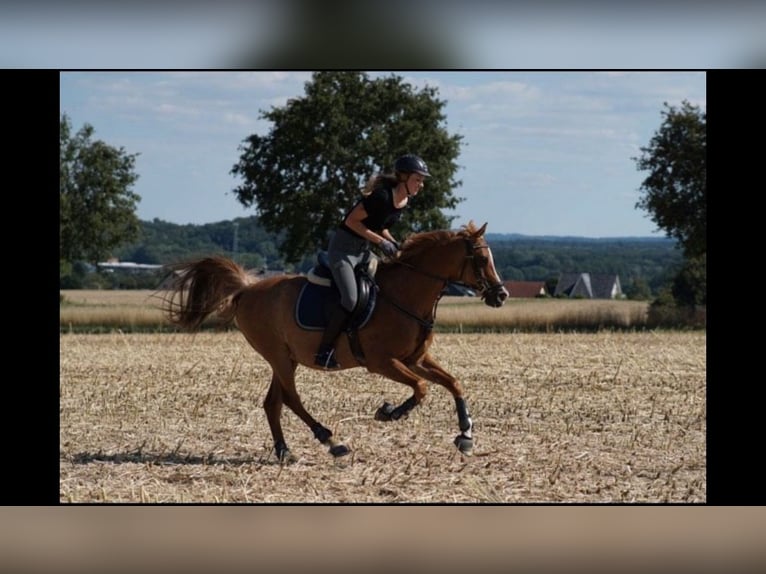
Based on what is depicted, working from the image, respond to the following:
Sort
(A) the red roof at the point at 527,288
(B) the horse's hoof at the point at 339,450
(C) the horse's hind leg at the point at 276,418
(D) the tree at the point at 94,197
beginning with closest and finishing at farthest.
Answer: (B) the horse's hoof at the point at 339,450 → (C) the horse's hind leg at the point at 276,418 → (A) the red roof at the point at 527,288 → (D) the tree at the point at 94,197

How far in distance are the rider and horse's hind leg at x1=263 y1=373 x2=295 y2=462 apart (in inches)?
20.9

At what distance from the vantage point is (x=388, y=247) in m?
9.34

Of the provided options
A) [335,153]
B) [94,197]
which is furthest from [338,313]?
[94,197]

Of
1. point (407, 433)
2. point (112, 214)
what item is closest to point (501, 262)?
point (112, 214)

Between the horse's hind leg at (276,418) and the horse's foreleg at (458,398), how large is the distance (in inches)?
48.7

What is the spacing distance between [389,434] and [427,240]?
2.11 meters

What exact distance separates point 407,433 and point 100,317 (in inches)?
660

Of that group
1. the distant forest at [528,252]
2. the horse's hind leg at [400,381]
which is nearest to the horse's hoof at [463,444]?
the horse's hind leg at [400,381]

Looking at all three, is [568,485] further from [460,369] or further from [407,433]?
[460,369]

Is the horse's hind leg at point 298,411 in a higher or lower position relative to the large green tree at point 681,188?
lower

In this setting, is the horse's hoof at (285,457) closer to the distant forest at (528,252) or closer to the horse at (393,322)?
the horse at (393,322)

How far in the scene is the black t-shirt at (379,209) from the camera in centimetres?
945

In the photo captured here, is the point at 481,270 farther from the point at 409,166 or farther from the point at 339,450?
the point at 339,450

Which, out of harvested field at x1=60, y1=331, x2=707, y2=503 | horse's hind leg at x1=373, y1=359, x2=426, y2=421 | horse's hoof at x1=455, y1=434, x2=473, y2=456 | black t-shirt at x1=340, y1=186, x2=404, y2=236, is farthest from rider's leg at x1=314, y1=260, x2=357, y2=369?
horse's hoof at x1=455, y1=434, x2=473, y2=456
